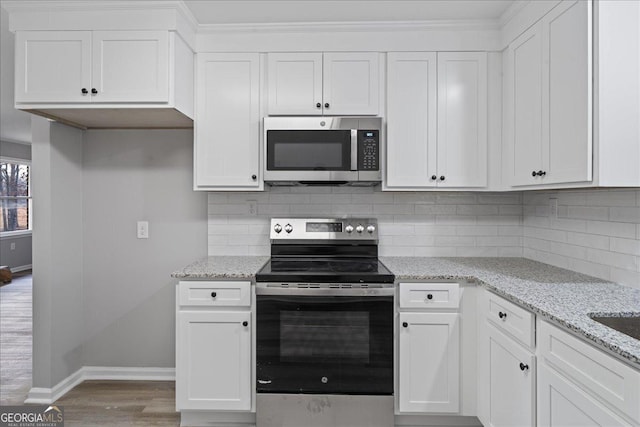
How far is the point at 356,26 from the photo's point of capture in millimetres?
2430

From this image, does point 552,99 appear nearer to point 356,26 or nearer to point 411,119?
point 411,119

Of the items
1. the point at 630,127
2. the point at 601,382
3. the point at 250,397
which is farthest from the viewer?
the point at 250,397

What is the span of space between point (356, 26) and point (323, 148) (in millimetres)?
791

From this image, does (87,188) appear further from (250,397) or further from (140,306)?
(250,397)

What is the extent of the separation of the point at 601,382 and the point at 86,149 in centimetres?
316

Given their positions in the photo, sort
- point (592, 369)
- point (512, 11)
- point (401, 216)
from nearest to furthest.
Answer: point (592, 369) < point (512, 11) < point (401, 216)

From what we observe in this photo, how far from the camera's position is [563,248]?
230cm

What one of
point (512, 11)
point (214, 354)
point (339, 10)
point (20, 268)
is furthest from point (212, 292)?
point (20, 268)

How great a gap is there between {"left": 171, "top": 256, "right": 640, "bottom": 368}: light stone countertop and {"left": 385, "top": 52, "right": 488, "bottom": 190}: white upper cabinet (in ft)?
1.75

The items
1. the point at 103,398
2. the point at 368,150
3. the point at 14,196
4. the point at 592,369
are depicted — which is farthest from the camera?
the point at 14,196

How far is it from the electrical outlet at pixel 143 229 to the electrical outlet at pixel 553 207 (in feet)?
8.87

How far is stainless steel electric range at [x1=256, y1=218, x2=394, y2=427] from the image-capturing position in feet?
6.91

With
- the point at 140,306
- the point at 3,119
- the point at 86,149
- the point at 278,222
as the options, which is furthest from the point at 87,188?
the point at 3,119

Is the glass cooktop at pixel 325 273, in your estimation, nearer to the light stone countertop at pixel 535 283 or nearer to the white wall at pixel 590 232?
the light stone countertop at pixel 535 283
